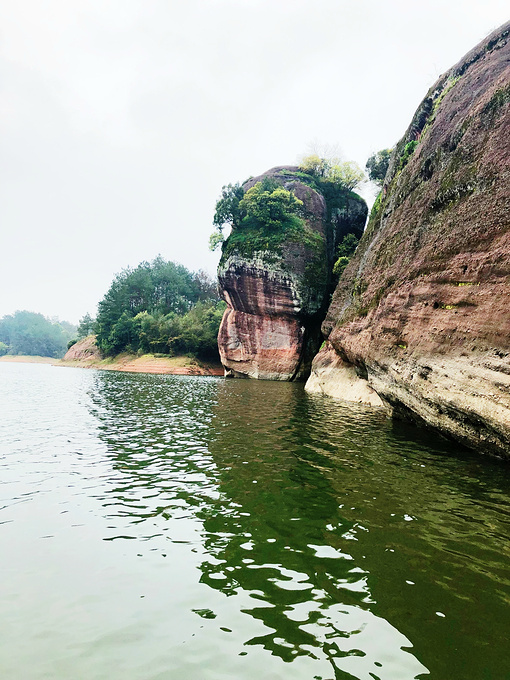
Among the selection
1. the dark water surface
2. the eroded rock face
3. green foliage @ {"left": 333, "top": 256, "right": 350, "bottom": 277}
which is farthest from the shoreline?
the dark water surface

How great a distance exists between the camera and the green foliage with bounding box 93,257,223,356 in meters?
56.6

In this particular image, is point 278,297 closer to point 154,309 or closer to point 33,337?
point 154,309

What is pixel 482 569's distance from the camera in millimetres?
4391

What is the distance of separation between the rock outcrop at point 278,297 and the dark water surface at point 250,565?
30109mm

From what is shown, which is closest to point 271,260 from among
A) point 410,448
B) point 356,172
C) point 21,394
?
point 356,172

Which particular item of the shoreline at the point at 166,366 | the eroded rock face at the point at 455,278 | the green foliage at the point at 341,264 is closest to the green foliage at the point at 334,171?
the green foliage at the point at 341,264

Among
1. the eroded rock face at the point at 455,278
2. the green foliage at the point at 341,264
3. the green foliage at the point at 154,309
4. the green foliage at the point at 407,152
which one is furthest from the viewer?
the green foliage at the point at 154,309

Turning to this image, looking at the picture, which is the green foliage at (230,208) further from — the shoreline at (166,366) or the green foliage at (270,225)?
the shoreline at (166,366)

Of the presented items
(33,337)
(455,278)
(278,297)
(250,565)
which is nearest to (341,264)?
(278,297)

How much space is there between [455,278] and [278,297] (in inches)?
1140

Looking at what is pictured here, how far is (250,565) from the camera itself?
4406 millimetres

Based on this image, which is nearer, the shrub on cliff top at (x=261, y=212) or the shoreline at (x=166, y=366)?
the shrub on cliff top at (x=261, y=212)

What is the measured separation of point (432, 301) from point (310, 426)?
564 cm

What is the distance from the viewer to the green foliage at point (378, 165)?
38.3 metres
